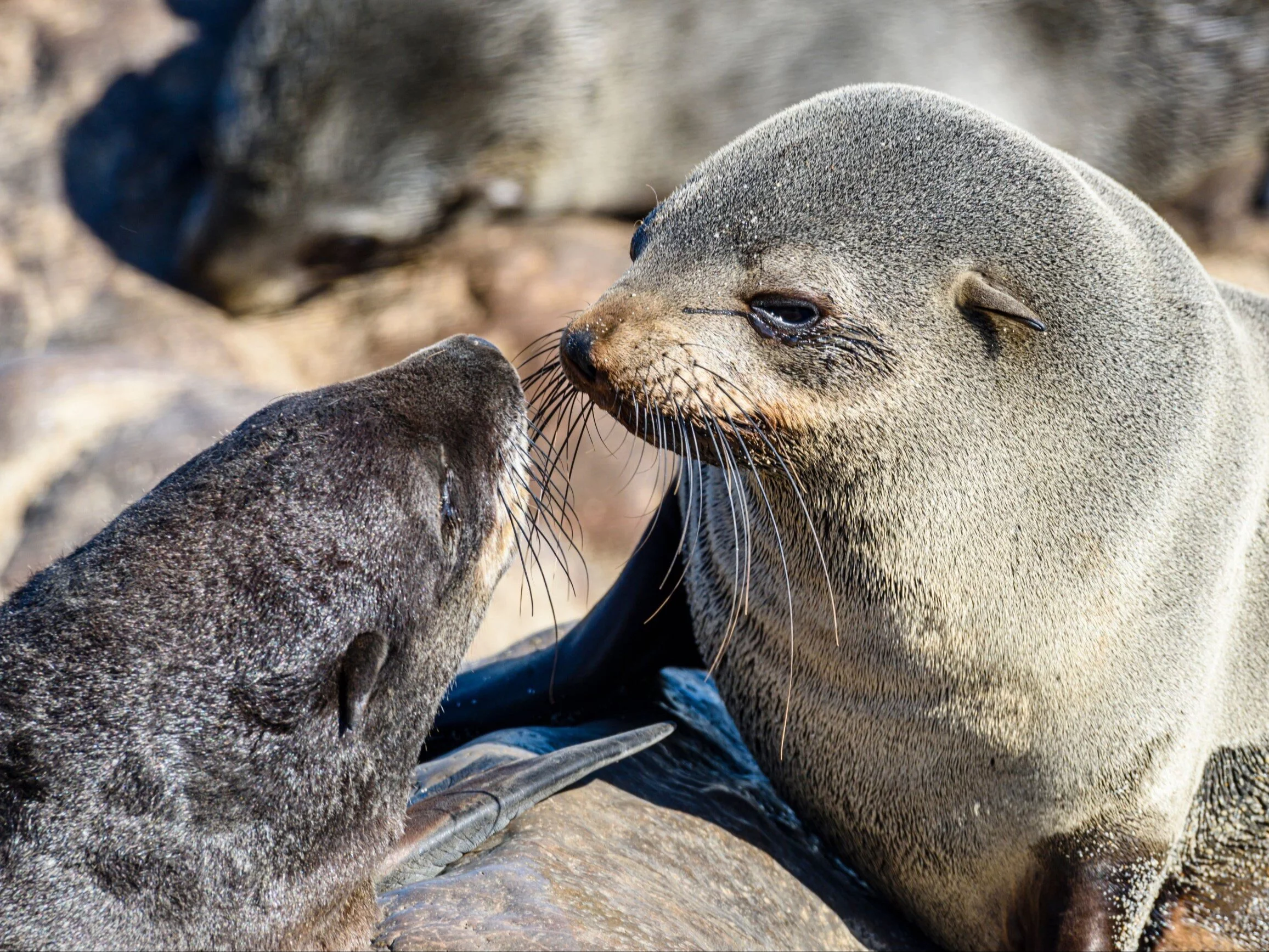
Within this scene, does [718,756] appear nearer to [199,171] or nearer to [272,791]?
[272,791]

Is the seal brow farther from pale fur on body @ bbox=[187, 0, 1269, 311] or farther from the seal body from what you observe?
pale fur on body @ bbox=[187, 0, 1269, 311]

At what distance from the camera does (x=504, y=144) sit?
36.7 ft

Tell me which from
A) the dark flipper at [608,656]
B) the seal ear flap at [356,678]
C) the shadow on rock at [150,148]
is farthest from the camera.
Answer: the shadow on rock at [150,148]

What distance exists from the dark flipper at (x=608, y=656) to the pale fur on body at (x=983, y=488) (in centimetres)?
68

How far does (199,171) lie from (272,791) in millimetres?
10067

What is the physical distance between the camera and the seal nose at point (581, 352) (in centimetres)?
361

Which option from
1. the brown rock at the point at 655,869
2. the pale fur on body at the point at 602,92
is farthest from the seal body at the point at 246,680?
the pale fur on body at the point at 602,92

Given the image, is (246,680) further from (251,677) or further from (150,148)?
(150,148)

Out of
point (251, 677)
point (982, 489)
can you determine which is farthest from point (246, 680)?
point (982, 489)

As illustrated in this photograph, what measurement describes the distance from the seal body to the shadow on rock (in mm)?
9100

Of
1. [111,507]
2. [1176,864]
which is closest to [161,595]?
[1176,864]

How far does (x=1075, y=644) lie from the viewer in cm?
392

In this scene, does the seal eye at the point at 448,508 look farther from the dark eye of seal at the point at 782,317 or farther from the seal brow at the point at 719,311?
the dark eye of seal at the point at 782,317

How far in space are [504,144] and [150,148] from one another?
3.12m
